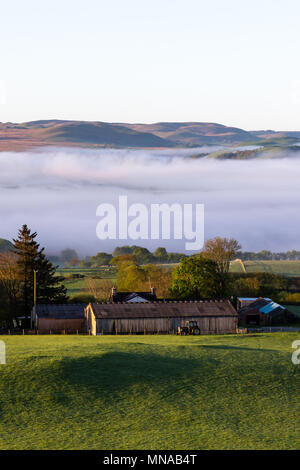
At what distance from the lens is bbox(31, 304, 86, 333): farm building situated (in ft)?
283

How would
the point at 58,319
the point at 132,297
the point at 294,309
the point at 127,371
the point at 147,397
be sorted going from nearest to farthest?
the point at 147,397, the point at 127,371, the point at 58,319, the point at 132,297, the point at 294,309

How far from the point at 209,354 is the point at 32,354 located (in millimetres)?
14189

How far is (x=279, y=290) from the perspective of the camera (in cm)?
12331

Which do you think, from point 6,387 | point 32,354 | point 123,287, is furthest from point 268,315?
point 6,387

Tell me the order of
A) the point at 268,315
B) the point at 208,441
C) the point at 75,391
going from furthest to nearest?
the point at 268,315 → the point at 75,391 → the point at 208,441

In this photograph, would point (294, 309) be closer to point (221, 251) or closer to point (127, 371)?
point (221, 251)

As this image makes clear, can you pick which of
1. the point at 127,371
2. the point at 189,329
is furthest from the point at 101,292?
the point at 127,371

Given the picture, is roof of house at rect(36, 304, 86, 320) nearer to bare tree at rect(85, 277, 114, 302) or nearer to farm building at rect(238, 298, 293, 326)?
farm building at rect(238, 298, 293, 326)

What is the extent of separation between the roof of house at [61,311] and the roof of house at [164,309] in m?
6.66

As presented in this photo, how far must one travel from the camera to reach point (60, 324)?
285ft

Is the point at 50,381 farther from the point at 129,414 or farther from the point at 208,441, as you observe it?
the point at 208,441

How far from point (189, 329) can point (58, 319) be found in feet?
60.3

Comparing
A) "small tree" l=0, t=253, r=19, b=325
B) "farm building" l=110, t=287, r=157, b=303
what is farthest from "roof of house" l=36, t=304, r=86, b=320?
"small tree" l=0, t=253, r=19, b=325
